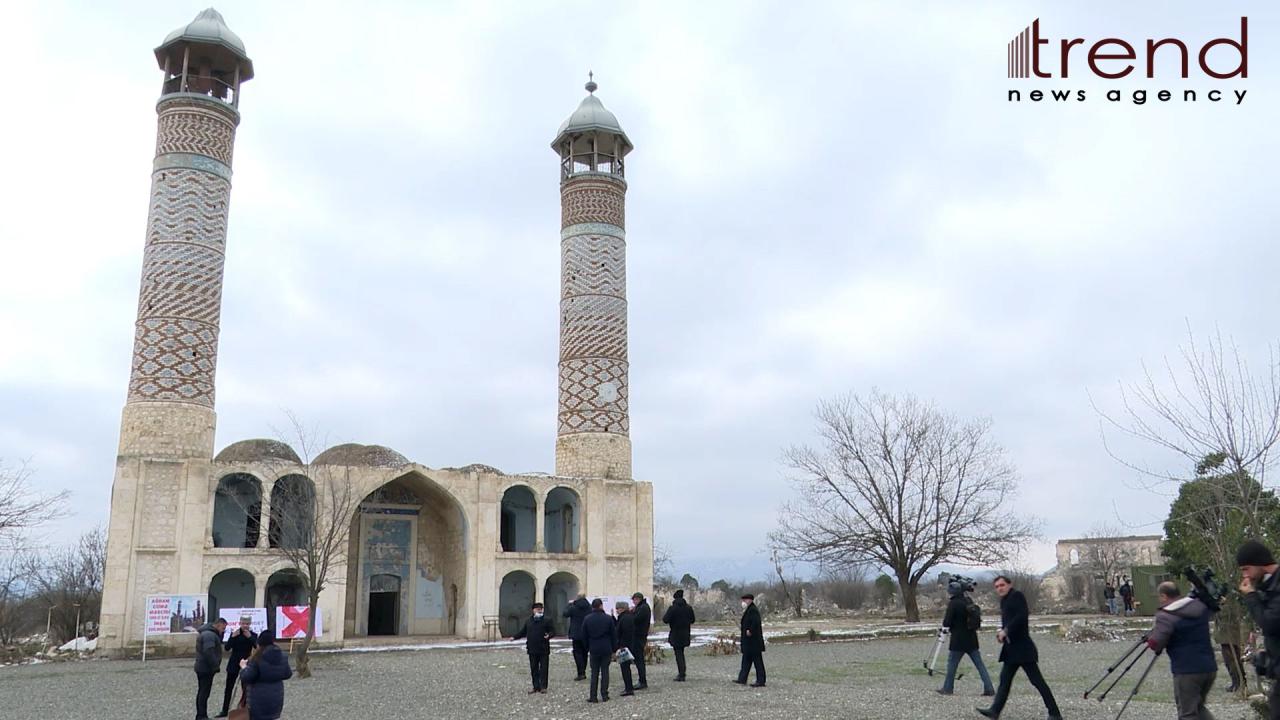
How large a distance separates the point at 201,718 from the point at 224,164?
18.7 meters

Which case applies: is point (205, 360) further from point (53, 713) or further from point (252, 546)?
point (53, 713)

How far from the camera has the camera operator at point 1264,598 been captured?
5.25m

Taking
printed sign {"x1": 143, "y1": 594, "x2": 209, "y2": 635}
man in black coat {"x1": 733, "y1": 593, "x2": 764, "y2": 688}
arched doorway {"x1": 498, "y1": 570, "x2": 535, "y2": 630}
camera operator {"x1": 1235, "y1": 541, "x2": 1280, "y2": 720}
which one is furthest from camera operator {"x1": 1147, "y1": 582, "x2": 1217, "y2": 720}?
arched doorway {"x1": 498, "y1": 570, "x2": 535, "y2": 630}

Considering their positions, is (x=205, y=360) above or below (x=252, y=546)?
above

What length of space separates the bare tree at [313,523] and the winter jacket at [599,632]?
671 cm

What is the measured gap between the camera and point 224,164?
25625 mm

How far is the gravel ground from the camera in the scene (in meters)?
9.93

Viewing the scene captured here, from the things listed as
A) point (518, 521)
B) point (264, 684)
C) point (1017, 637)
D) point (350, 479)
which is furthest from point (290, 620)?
point (1017, 637)

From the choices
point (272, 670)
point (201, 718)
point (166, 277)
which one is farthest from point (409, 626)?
point (272, 670)

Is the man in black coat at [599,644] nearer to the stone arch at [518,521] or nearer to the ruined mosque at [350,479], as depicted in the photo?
the ruined mosque at [350,479]

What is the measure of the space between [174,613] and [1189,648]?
64.9ft

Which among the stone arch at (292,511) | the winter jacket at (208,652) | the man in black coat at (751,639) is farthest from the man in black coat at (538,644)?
the stone arch at (292,511)

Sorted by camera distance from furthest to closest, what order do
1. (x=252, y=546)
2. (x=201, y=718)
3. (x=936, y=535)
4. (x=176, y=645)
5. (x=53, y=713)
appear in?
(x=936, y=535) < (x=252, y=546) < (x=176, y=645) < (x=53, y=713) < (x=201, y=718)

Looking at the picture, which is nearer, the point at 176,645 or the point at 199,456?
the point at 176,645
